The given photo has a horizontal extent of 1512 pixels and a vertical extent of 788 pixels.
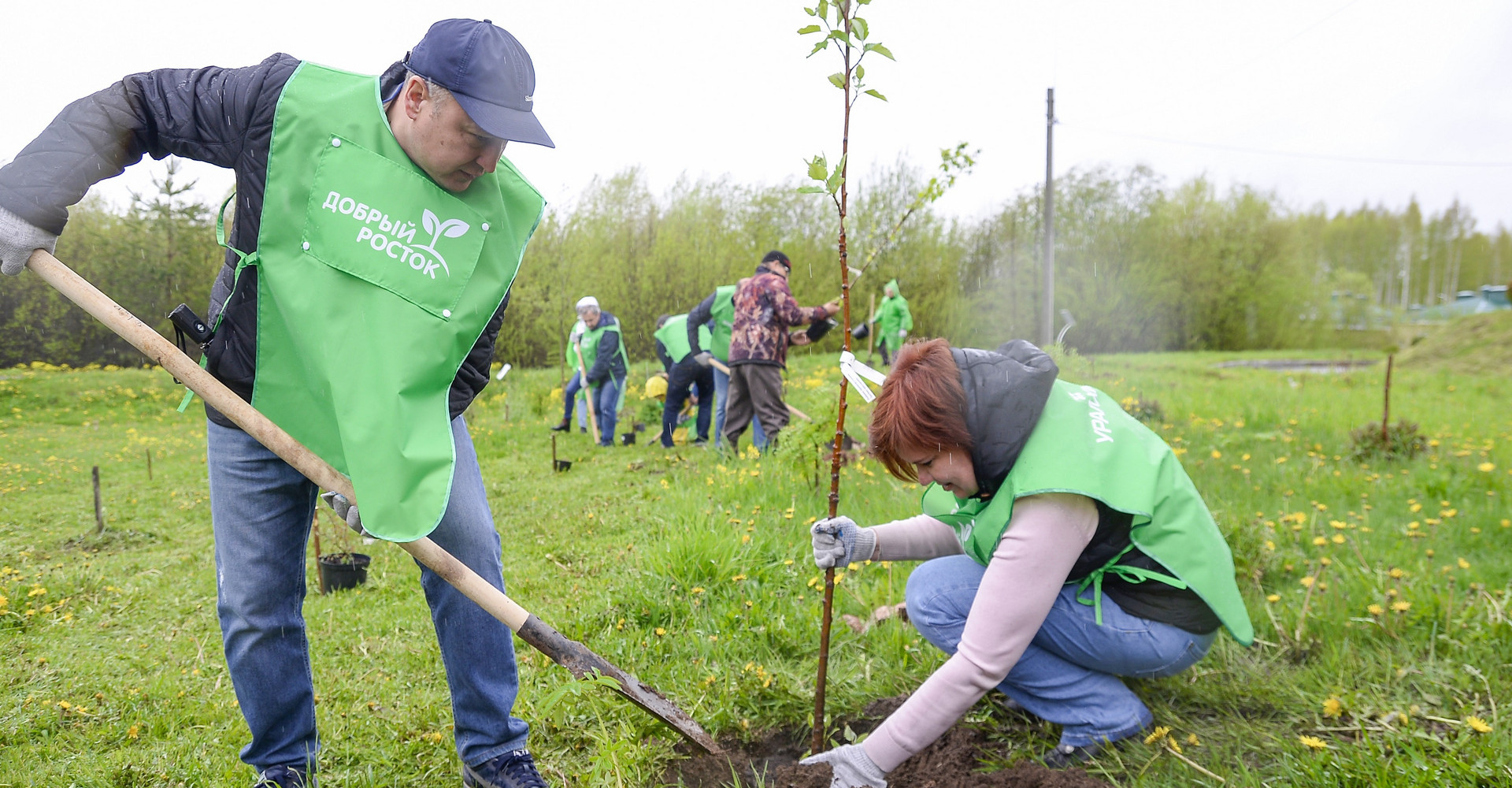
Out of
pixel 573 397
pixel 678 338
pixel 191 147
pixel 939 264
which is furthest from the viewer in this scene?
pixel 939 264

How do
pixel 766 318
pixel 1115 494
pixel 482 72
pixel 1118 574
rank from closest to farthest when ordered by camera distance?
pixel 482 72 < pixel 1115 494 < pixel 1118 574 < pixel 766 318

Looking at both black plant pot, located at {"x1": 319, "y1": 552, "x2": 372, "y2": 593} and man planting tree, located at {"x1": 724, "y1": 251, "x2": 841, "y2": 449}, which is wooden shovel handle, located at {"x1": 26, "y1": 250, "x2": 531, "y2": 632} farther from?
man planting tree, located at {"x1": 724, "y1": 251, "x2": 841, "y2": 449}

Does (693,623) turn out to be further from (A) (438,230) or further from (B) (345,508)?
(A) (438,230)

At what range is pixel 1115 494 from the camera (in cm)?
178

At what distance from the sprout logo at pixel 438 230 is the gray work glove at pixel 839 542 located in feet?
3.63

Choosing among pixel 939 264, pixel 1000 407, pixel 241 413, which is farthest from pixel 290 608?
pixel 939 264

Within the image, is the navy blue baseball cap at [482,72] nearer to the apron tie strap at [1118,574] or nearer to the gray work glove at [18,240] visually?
the gray work glove at [18,240]

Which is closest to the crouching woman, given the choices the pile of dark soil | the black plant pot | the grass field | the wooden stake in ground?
the pile of dark soil

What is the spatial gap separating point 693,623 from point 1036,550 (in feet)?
5.11

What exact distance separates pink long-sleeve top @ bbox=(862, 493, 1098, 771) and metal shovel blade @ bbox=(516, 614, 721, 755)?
→ 20.2 inches

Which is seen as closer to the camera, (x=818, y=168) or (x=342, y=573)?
(x=818, y=168)

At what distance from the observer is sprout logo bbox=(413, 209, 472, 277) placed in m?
1.66

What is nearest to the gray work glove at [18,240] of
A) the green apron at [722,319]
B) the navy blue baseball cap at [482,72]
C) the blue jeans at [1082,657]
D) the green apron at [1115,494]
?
the navy blue baseball cap at [482,72]

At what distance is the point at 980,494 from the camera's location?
1.89m
